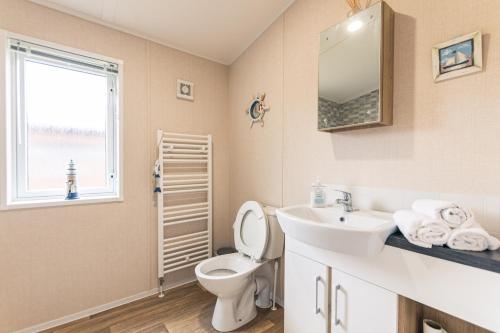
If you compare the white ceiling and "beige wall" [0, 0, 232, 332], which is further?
the white ceiling

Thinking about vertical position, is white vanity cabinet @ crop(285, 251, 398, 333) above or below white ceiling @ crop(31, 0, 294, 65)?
below

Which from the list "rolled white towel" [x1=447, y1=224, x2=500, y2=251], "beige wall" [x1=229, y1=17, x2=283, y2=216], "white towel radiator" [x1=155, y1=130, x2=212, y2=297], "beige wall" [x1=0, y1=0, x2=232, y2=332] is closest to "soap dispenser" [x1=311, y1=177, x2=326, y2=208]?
"beige wall" [x1=229, y1=17, x2=283, y2=216]

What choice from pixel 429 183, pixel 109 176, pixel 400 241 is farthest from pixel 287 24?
pixel 109 176

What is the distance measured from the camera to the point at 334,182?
4.85ft

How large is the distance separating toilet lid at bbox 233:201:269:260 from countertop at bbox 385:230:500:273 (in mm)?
1010

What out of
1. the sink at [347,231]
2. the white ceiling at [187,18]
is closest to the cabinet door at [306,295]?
the sink at [347,231]

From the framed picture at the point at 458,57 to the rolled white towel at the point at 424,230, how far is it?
0.66 metres

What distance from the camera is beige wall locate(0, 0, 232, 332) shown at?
1.52 metres

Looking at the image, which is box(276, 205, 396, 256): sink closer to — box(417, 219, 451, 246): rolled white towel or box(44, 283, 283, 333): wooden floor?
box(417, 219, 451, 246): rolled white towel

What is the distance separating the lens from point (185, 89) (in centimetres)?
220

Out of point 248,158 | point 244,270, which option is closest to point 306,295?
point 244,270

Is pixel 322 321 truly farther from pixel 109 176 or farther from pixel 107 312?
pixel 109 176

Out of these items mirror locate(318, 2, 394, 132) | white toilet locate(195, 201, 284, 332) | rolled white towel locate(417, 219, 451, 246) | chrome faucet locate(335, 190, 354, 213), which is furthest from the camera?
white toilet locate(195, 201, 284, 332)

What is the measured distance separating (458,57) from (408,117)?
0.30 m
